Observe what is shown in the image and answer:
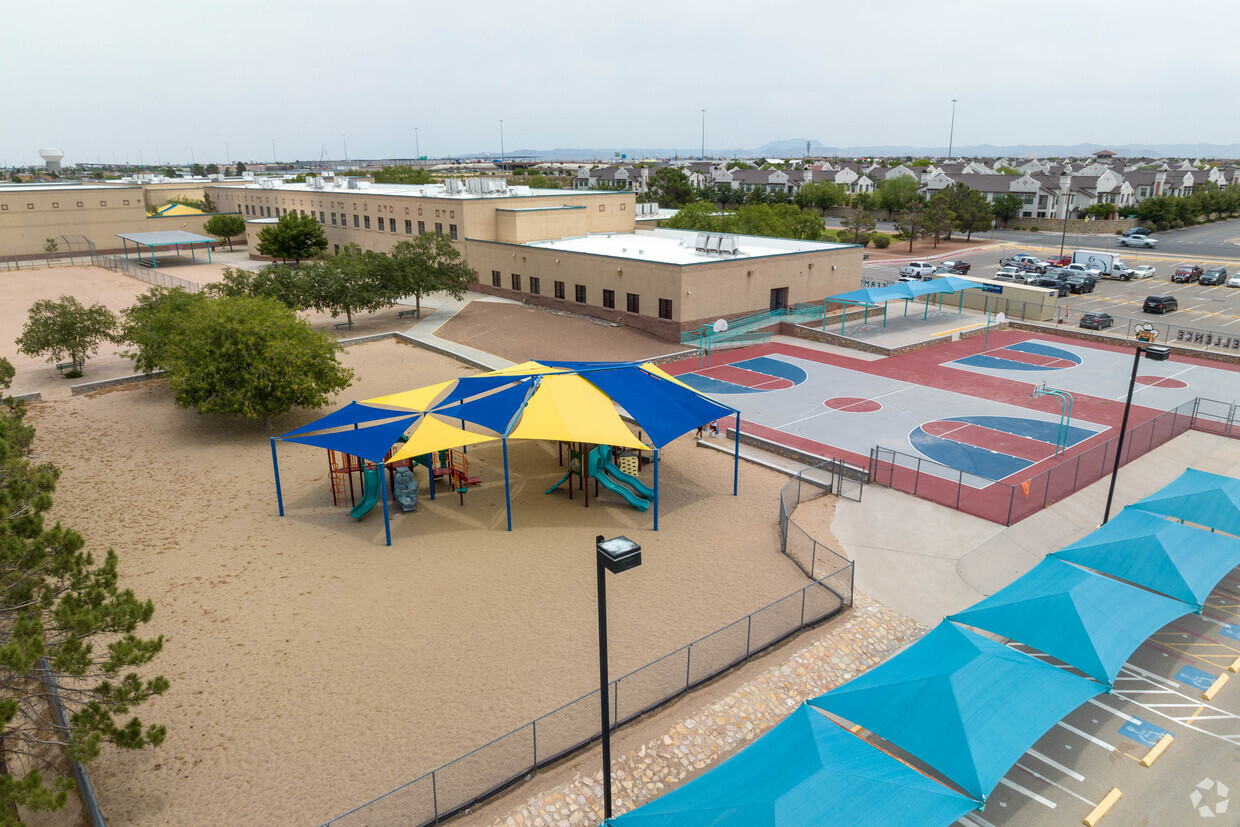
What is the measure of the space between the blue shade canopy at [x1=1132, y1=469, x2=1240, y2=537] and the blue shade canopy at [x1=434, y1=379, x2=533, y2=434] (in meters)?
17.4

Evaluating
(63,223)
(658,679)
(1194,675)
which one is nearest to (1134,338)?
(1194,675)

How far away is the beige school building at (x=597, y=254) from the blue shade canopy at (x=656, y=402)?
1904 centimetres

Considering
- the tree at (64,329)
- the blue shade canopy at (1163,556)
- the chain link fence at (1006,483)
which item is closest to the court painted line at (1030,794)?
the blue shade canopy at (1163,556)

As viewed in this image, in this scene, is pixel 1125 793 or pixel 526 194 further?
pixel 526 194

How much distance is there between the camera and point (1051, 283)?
60.1 meters

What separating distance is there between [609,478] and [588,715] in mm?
10511

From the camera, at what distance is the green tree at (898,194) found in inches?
4409

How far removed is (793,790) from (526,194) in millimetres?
59379

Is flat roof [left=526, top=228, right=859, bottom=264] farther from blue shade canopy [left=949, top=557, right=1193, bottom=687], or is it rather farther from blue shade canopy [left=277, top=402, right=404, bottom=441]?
blue shade canopy [left=949, top=557, right=1193, bottom=687]

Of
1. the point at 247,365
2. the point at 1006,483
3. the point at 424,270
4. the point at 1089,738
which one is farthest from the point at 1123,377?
the point at 247,365

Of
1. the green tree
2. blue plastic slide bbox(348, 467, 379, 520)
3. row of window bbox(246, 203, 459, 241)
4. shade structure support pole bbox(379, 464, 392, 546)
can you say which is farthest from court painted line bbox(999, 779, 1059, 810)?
the green tree

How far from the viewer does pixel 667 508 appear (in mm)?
23234

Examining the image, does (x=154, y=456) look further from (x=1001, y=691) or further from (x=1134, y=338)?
(x=1134, y=338)

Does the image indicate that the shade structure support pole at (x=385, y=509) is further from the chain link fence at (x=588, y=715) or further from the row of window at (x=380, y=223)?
the row of window at (x=380, y=223)
